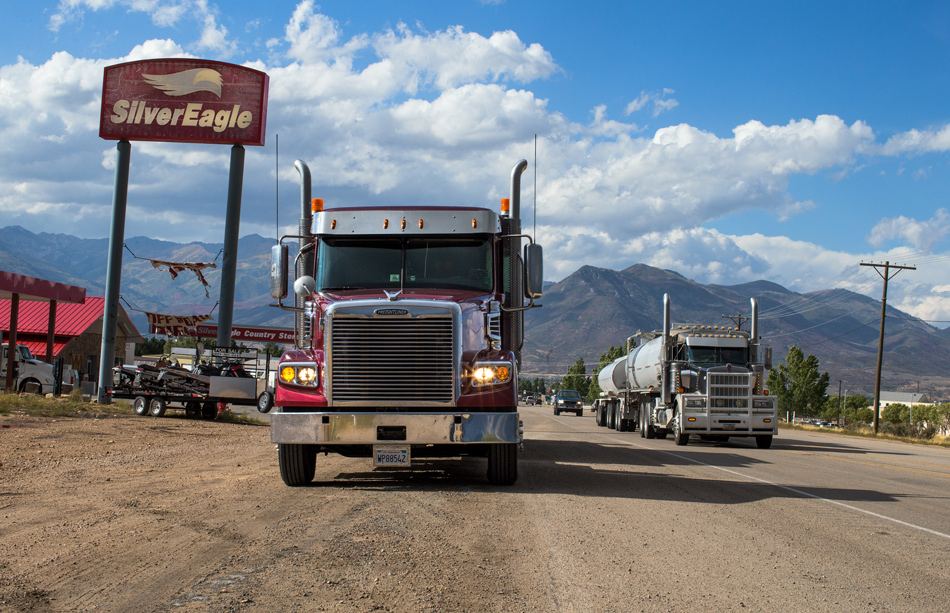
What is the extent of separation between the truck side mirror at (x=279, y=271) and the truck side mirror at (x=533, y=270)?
3147mm

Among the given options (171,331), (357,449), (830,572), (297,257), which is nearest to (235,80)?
(171,331)

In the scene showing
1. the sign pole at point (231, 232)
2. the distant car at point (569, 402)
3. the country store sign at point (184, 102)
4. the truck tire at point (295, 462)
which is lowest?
the distant car at point (569, 402)

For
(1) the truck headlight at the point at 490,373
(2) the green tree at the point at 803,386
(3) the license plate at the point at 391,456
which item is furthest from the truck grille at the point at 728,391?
(2) the green tree at the point at 803,386

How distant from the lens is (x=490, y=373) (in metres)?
9.00

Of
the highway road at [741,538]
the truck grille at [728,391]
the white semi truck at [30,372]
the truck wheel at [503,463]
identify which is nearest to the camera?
the highway road at [741,538]

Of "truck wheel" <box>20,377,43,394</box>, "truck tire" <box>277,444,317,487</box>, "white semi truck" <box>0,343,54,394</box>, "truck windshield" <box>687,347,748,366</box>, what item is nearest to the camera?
"truck tire" <box>277,444,317,487</box>

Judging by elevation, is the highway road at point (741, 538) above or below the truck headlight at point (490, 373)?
below

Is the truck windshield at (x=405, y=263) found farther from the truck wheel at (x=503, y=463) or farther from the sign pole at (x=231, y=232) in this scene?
the sign pole at (x=231, y=232)

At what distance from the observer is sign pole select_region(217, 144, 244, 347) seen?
1130 inches

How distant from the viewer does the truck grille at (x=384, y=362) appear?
885 centimetres

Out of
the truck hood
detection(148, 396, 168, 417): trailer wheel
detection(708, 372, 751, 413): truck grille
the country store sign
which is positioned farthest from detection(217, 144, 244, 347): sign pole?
the truck hood

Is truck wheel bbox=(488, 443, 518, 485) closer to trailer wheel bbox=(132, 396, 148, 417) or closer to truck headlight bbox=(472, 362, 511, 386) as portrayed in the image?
truck headlight bbox=(472, 362, 511, 386)

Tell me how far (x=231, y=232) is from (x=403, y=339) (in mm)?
22038

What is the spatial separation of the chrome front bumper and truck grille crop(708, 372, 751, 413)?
46.6 ft
